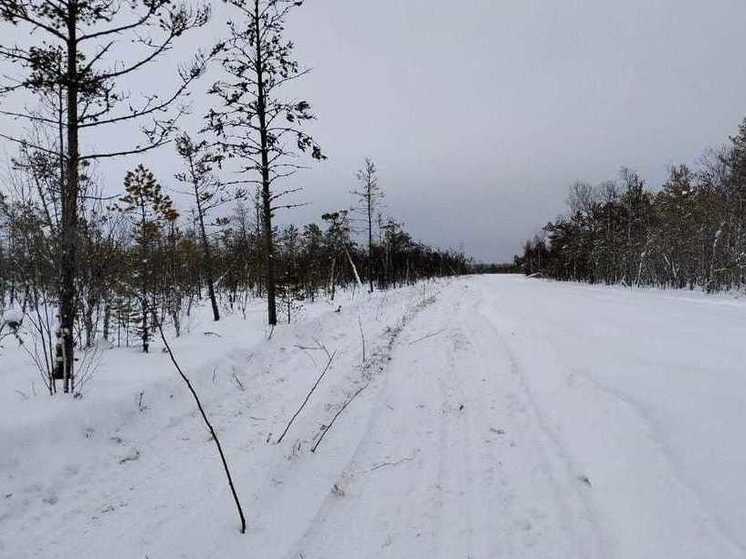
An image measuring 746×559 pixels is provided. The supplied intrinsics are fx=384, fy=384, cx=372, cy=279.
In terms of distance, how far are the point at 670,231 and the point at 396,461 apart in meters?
37.3

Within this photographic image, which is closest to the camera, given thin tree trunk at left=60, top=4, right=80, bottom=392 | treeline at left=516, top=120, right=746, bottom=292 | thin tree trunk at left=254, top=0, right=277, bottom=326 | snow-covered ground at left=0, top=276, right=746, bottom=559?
snow-covered ground at left=0, top=276, right=746, bottom=559

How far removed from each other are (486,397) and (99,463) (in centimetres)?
473

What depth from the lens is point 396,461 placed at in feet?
12.5

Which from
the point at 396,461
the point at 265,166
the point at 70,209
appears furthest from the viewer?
the point at 265,166

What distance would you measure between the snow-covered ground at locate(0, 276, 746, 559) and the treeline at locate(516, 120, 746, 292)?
83.2 feet

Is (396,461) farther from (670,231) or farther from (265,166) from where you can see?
(670,231)

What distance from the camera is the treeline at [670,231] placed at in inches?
1028

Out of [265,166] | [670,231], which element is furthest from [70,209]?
[670,231]

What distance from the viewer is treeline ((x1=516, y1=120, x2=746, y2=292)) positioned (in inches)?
1028

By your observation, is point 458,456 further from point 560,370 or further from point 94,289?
point 94,289

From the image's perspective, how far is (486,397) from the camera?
5.50 metres

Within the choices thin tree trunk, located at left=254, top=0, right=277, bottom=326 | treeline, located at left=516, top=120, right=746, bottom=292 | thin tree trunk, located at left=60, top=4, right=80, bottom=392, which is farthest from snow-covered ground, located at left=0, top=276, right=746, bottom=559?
treeline, located at left=516, top=120, right=746, bottom=292

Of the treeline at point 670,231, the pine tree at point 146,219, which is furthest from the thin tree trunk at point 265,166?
the treeline at point 670,231

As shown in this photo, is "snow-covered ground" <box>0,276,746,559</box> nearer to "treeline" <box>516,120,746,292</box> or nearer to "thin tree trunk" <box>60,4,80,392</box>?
"thin tree trunk" <box>60,4,80,392</box>
